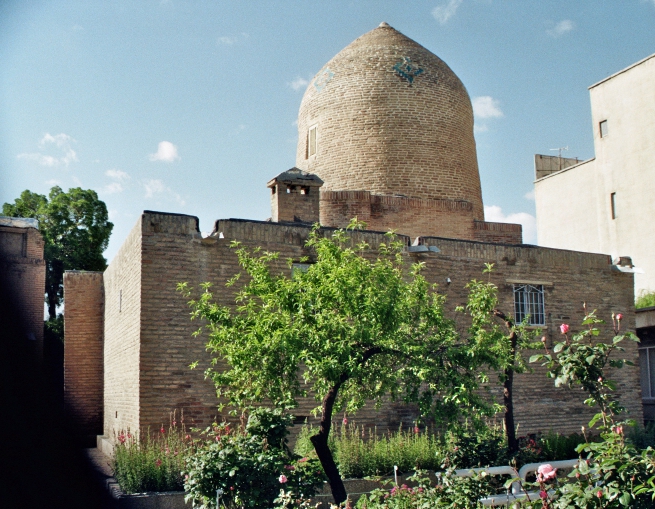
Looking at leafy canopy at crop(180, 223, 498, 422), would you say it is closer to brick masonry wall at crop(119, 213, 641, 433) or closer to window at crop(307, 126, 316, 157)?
brick masonry wall at crop(119, 213, 641, 433)

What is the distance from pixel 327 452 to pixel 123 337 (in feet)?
18.5

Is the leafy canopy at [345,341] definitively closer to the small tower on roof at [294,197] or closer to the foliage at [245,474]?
the foliage at [245,474]

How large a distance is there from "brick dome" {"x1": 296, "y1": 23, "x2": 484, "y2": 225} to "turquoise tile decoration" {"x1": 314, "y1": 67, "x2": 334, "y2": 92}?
0.11ft

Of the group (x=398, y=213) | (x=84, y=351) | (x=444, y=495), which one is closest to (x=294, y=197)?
→ (x=398, y=213)

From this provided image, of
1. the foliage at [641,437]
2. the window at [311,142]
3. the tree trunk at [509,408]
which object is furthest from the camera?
the window at [311,142]

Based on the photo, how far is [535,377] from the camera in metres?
13.9

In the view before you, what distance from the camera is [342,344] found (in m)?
7.41

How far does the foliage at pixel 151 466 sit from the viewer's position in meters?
9.20

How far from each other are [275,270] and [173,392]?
8.48ft

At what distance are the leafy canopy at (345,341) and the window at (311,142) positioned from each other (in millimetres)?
11622

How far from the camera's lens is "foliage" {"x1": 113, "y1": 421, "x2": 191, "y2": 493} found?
362 inches

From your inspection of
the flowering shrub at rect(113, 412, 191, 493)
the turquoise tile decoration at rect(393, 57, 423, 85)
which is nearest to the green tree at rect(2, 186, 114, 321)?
the turquoise tile decoration at rect(393, 57, 423, 85)

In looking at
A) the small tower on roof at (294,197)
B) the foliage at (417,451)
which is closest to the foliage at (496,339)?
the foliage at (417,451)

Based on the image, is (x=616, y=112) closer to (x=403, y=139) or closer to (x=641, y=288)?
(x=641, y=288)
